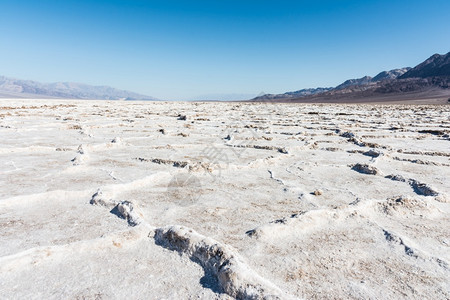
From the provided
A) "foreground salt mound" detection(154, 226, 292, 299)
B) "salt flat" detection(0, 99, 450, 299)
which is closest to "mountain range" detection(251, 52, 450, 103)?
"salt flat" detection(0, 99, 450, 299)

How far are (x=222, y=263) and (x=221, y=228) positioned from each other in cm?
42

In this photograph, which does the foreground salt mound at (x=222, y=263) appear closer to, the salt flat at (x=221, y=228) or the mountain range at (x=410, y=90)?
the salt flat at (x=221, y=228)

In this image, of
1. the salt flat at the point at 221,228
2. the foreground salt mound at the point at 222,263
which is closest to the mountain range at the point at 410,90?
the salt flat at the point at 221,228

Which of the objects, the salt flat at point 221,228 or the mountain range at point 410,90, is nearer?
the salt flat at point 221,228

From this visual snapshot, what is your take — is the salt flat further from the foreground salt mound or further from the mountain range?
the mountain range

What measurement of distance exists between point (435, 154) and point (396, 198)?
7.15ft

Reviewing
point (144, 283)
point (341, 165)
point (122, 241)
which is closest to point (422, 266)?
point (144, 283)

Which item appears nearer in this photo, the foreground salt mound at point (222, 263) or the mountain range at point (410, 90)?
the foreground salt mound at point (222, 263)

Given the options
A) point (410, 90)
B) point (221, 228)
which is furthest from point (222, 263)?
point (410, 90)

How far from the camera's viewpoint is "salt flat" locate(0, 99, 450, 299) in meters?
1.12

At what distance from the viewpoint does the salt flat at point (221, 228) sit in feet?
3.69

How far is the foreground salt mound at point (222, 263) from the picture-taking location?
1042mm

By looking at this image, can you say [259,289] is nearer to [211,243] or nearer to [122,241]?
[211,243]

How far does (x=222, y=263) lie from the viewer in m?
1.19
